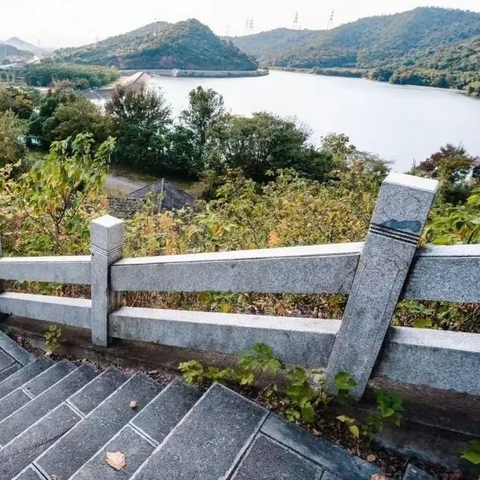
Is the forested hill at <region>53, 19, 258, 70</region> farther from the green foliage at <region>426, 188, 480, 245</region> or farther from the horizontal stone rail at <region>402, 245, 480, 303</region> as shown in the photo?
the horizontal stone rail at <region>402, 245, 480, 303</region>

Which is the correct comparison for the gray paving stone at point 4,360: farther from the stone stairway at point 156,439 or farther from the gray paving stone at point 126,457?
the gray paving stone at point 126,457

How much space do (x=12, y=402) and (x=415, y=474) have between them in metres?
2.34

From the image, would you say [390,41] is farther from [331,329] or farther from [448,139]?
[331,329]

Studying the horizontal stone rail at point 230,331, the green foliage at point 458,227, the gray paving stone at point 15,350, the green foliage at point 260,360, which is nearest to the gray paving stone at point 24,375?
the gray paving stone at point 15,350

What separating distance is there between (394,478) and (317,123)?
43359 millimetres

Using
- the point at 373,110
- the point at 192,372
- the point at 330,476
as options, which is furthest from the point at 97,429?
the point at 373,110

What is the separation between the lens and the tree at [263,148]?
79.2 feet

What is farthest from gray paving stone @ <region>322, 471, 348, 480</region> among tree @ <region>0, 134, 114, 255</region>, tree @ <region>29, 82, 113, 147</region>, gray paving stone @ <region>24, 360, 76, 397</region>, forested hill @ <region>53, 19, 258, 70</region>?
forested hill @ <region>53, 19, 258, 70</region>

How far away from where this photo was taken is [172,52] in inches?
2891

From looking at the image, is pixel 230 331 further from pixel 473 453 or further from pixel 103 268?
pixel 473 453

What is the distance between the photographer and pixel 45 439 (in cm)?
187

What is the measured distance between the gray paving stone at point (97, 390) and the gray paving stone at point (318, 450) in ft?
3.45

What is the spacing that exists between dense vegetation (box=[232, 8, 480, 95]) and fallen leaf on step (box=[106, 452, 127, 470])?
36.0 m

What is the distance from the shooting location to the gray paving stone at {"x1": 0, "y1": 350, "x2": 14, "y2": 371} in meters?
2.89
